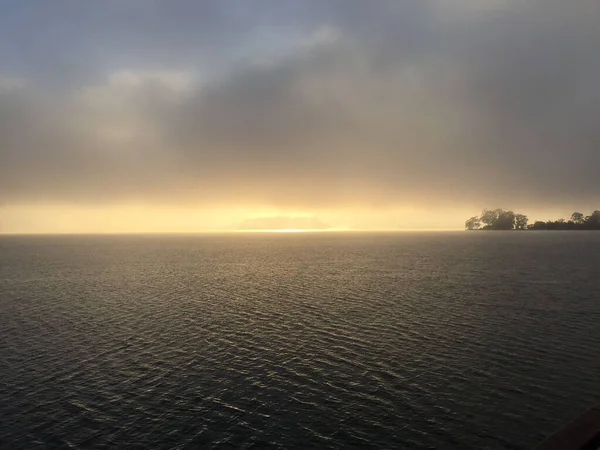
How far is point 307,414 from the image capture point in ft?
103

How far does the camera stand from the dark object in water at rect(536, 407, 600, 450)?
A: 841 centimetres

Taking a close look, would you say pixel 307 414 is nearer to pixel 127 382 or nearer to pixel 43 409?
pixel 127 382

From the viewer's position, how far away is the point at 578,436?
882 cm

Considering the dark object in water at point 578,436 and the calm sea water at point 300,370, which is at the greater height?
the dark object in water at point 578,436

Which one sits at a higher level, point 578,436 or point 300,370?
point 578,436

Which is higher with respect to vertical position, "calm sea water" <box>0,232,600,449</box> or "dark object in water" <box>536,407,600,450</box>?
"dark object in water" <box>536,407,600,450</box>

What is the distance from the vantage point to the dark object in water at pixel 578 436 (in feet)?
27.6

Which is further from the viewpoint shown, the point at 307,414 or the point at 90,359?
the point at 90,359

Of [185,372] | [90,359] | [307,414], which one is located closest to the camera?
[307,414]

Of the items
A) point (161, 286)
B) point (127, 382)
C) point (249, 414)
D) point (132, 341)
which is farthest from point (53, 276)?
point (249, 414)

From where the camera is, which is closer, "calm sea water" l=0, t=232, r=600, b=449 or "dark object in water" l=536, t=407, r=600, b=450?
"dark object in water" l=536, t=407, r=600, b=450

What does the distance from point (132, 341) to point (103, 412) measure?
20467 mm

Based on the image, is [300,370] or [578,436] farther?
[300,370]

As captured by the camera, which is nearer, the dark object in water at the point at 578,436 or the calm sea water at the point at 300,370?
the dark object in water at the point at 578,436
